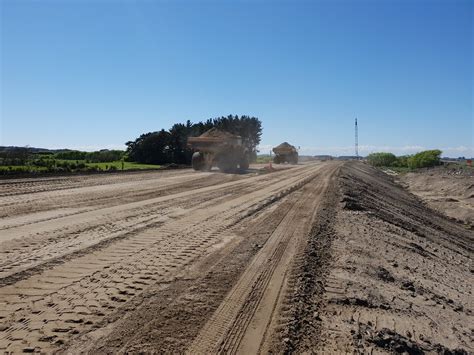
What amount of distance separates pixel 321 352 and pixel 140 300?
1997 mm

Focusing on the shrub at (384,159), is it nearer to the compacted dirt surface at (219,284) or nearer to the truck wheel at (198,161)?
the truck wheel at (198,161)

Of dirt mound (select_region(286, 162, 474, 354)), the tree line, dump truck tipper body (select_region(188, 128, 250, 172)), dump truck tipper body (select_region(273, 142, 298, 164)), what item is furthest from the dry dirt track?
dump truck tipper body (select_region(273, 142, 298, 164))

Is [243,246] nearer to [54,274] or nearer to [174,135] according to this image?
[54,274]

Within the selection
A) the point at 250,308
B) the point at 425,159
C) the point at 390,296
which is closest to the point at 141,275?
the point at 250,308

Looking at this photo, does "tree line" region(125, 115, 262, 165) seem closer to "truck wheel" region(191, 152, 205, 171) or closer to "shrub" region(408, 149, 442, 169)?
"truck wheel" region(191, 152, 205, 171)

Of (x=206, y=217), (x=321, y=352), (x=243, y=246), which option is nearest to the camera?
(x=321, y=352)

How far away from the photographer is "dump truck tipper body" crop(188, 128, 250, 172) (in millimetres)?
27859

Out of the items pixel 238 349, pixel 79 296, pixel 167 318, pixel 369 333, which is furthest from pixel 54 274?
pixel 369 333

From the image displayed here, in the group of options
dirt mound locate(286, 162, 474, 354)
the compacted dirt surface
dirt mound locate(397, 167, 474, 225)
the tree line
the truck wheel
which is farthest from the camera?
the tree line

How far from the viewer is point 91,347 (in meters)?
3.26

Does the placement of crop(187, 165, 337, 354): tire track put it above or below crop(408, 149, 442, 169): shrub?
below

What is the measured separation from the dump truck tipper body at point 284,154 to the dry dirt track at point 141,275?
42.1 meters

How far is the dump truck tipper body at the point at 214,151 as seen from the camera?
27.9 metres

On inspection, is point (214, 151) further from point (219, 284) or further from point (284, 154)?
point (284, 154)
